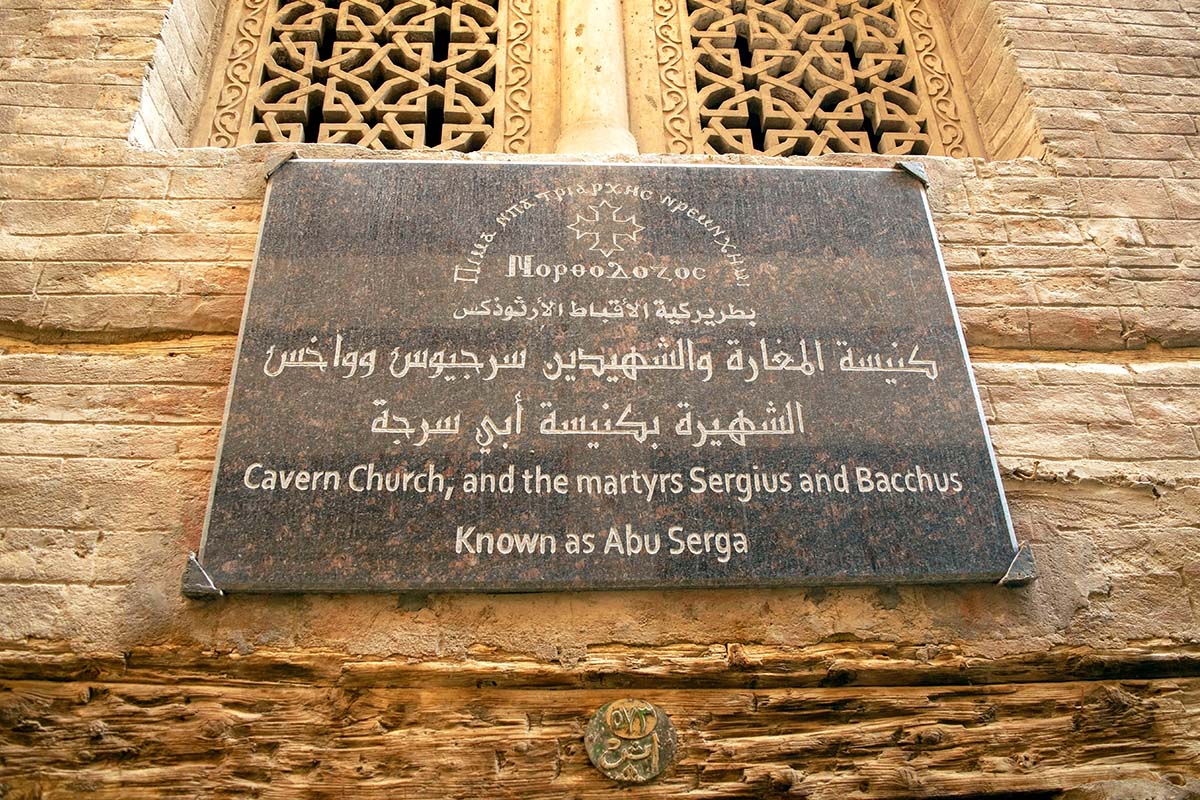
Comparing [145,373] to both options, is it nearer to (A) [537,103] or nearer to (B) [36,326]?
(B) [36,326]

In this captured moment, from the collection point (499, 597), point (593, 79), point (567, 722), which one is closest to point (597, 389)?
point (499, 597)

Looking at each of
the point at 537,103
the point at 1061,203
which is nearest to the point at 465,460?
the point at 537,103

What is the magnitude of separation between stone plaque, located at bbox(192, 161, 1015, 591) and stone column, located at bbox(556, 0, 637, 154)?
0.38 m

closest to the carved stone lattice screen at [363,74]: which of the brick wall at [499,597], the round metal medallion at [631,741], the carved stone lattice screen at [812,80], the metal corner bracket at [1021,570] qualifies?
the brick wall at [499,597]

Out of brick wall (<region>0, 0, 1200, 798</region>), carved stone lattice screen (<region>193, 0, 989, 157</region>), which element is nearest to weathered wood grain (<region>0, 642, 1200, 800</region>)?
brick wall (<region>0, 0, 1200, 798</region>)

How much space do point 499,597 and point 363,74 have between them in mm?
2390

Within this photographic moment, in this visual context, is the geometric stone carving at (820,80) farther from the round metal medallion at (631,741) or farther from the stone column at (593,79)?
the round metal medallion at (631,741)

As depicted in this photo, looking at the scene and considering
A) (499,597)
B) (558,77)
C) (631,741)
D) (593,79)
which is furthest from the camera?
(558,77)

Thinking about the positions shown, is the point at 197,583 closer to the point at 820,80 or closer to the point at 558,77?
the point at 558,77

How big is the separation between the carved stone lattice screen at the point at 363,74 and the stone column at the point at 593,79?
8.9 inches

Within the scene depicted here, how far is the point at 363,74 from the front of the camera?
12.3 ft

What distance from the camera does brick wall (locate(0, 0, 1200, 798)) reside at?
2.23 meters

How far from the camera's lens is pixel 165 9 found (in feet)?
11.5

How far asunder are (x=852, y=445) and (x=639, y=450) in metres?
0.60
